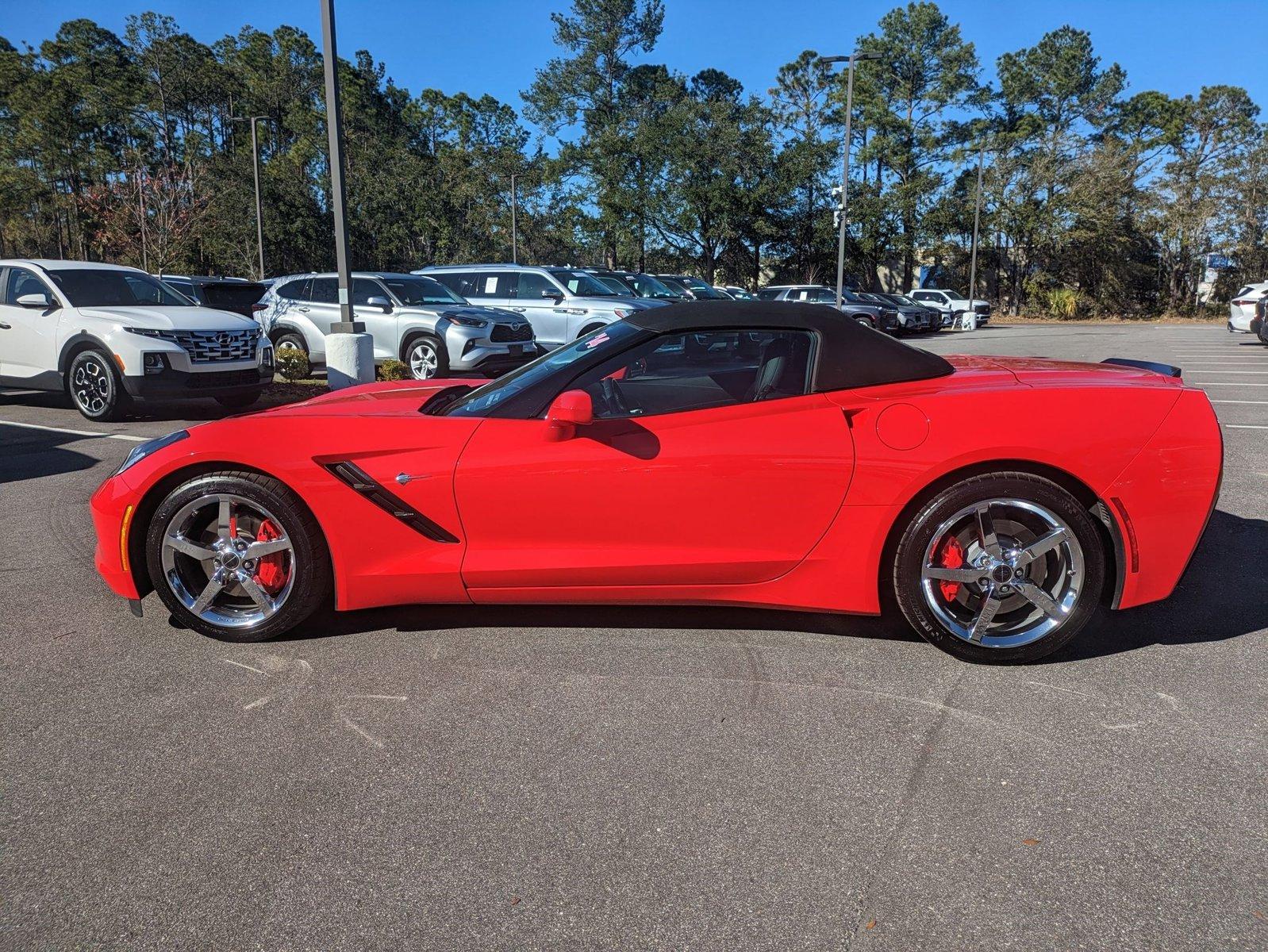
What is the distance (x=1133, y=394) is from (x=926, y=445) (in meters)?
0.84

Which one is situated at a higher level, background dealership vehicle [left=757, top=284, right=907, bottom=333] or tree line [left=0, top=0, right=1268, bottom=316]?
tree line [left=0, top=0, right=1268, bottom=316]

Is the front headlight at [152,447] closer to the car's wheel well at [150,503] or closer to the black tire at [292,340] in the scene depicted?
the car's wheel well at [150,503]

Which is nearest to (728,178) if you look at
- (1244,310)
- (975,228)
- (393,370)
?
(975,228)

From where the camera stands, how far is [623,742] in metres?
2.91

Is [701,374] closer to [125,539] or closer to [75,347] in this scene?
[125,539]

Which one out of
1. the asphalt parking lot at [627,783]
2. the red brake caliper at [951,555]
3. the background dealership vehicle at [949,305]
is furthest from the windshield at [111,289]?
the background dealership vehicle at [949,305]

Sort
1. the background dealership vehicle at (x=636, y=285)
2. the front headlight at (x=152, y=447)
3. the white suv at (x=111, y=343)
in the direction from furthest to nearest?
the background dealership vehicle at (x=636, y=285) < the white suv at (x=111, y=343) < the front headlight at (x=152, y=447)

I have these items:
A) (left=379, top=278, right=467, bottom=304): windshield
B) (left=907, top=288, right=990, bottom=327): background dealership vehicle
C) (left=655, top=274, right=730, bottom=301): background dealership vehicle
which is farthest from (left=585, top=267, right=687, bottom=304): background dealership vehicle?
(left=907, top=288, right=990, bottom=327): background dealership vehicle

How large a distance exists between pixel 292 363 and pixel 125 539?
9747mm

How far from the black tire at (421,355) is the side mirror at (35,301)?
4.66 m

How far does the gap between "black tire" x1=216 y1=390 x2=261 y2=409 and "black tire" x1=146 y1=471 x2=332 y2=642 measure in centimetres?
711

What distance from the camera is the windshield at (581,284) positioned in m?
16.8

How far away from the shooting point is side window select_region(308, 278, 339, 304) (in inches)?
571

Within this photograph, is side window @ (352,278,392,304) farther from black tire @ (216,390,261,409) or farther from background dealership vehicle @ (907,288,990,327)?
background dealership vehicle @ (907,288,990,327)
